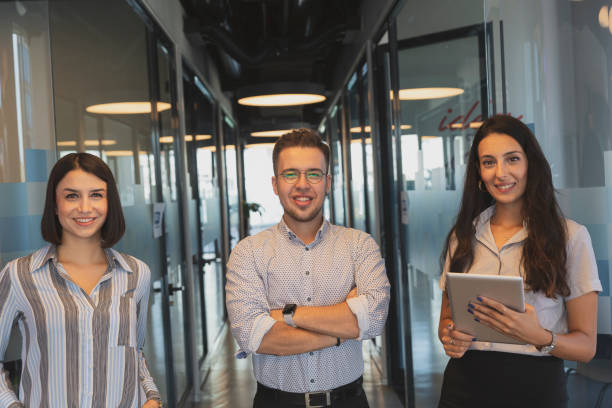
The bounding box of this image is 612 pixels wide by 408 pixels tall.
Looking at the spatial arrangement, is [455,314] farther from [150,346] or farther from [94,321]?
[150,346]

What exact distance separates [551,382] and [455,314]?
40 cm

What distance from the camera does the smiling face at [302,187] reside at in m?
2.09

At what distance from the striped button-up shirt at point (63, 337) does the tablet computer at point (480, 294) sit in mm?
1118

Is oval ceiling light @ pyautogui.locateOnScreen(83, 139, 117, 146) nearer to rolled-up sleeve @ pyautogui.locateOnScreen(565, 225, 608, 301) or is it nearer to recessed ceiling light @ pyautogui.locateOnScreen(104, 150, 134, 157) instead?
recessed ceiling light @ pyautogui.locateOnScreen(104, 150, 134, 157)

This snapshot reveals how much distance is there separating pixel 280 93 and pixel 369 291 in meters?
5.68

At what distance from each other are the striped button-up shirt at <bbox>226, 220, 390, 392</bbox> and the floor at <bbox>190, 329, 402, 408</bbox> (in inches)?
109

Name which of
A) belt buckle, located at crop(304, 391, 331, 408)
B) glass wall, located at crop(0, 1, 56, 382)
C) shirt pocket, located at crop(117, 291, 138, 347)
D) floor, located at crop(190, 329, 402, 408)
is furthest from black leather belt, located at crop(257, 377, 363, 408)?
Answer: floor, located at crop(190, 329, 402, 408)

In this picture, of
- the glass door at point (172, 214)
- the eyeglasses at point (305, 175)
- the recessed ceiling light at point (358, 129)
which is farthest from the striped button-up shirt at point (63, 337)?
the recessed ceiling light at point (358, 129)

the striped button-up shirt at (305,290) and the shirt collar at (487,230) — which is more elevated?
the shirt collar at (487,230)

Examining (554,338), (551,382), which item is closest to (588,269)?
(554,338)

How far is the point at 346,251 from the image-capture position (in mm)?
2199

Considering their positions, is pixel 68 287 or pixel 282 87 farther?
pixel 282 87

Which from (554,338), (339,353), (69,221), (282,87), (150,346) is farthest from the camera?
(282,87)

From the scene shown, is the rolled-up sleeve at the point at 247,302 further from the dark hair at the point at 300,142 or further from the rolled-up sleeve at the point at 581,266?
the rolled-up sleeve at the point at 581,266
